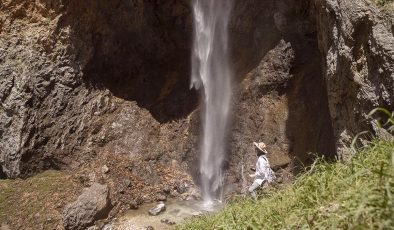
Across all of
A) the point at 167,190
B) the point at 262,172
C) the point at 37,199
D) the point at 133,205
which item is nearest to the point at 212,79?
the point at 167,190

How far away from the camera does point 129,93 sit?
1225 centimetres

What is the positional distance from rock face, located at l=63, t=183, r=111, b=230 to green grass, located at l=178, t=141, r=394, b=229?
461cm

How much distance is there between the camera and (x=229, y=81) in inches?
466

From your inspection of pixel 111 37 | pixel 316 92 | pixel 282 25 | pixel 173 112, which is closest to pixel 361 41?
pixel 316 92

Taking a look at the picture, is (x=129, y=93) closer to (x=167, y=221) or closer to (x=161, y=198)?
(x=161, y=198)

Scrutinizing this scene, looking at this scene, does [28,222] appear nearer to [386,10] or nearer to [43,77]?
[43,77]

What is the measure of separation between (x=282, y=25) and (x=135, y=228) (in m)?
6.36

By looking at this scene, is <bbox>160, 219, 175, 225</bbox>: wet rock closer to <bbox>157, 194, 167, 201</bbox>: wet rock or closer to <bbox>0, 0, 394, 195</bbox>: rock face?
<bbox>157, 194, 167, 201</bbox>: wet rock

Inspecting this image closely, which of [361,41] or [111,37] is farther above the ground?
[111,37]

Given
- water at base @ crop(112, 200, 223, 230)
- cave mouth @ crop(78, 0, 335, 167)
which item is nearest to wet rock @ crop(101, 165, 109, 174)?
water at base @ crop(112, 200, 223, 230)

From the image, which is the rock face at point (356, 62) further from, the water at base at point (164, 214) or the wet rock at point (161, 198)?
the wet rock at point (161, 198)

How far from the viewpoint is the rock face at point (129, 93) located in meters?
10.5

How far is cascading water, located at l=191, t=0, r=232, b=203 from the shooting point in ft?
37.1

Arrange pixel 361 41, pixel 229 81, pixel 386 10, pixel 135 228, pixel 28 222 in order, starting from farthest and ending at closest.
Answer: pixel 229 81
pixel 28 222
pixel 135 228
pixel 361 41
pixel 386 10
